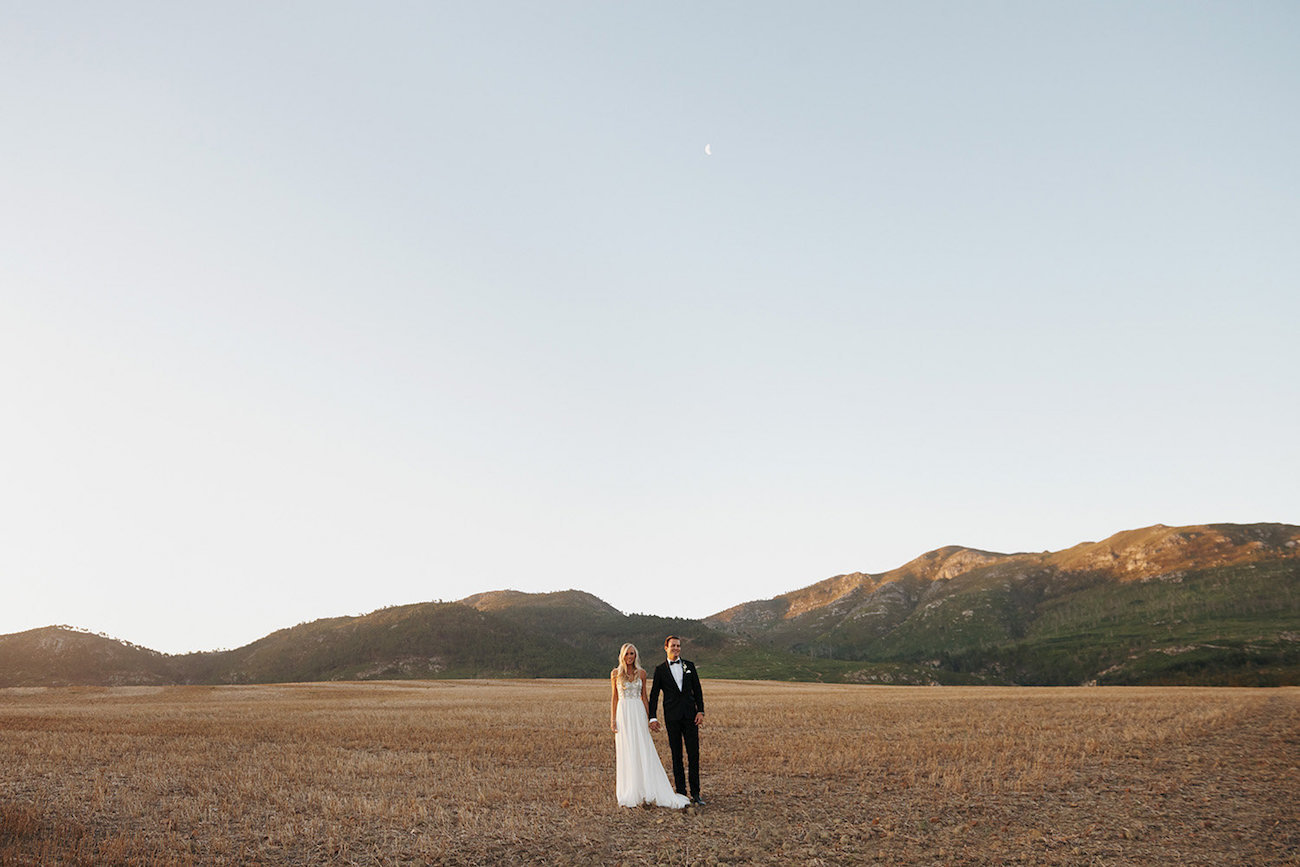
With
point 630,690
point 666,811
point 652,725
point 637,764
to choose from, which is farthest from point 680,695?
point 666,811

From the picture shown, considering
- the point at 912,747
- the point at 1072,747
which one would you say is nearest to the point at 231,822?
the point at 912,747

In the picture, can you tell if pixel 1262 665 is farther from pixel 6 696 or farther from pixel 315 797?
pixel 6 696

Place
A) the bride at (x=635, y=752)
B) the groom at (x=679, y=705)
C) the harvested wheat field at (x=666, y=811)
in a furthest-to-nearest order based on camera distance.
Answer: the groom at (x=679, y=705) → the bride at (x=635, y=752) → the harvested wheat field at (x=666, y=811)

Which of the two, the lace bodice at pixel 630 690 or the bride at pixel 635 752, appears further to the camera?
the lace bodice at pixel 630 690

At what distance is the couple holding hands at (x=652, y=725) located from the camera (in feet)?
49.5

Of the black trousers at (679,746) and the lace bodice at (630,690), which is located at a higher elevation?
the lace bodice at (630,690)

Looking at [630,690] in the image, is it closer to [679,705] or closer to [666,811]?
[679,705]

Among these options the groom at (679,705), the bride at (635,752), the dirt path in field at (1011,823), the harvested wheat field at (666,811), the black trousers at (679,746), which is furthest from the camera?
the groom at (679,705)

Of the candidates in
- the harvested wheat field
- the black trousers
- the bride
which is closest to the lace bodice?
the bride

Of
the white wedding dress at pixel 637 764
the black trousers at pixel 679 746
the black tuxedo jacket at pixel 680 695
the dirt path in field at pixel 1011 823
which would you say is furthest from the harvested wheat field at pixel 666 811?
the black tuxedo jacket at pixel 680 695

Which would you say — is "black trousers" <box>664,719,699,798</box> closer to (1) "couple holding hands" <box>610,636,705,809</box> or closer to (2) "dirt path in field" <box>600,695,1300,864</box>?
(1) "couple holding hands" <box>610,636,705,809</box>

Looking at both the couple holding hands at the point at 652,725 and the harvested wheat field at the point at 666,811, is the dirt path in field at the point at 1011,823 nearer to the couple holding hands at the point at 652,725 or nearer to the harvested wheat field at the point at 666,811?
the harvested wheat field at the point at 666,811

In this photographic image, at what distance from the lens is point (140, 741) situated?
25250 millimetres

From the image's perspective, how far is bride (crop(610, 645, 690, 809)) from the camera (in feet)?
49.3
